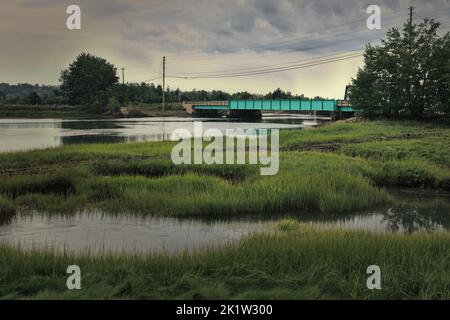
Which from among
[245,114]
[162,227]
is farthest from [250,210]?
[245,114]

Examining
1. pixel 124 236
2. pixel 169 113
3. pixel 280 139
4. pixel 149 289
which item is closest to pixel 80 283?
pixel 149 289

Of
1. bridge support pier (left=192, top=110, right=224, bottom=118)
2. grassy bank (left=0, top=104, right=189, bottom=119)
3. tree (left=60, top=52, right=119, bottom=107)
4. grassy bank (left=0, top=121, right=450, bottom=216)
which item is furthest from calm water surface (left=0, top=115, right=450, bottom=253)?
tree (left=60, top=52, right=119, bottom=107)

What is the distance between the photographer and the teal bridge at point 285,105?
86125mm

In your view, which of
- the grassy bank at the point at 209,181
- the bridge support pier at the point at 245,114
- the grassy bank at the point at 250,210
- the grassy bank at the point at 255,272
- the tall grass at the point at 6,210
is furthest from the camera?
the bridge support pier at the point at 245,114

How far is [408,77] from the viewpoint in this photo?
62656mm

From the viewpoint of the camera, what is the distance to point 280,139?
146 feet

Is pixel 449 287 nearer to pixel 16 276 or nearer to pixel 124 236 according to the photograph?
pixel 16 276

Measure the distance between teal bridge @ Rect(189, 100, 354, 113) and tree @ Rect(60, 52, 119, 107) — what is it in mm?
30552

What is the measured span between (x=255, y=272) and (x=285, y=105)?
92357 mm

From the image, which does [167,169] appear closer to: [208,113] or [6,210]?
[6,210]

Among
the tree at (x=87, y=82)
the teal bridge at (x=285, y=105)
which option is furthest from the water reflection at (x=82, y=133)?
the tree at (x=87, y=82)

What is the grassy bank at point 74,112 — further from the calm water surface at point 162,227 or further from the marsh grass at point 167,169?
the calm water surface at point 162,227

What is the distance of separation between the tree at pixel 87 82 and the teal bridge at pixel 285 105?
30.6 metres

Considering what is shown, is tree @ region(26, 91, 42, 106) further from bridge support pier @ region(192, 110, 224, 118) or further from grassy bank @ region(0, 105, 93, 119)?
A: bridge support pier @ region(192, 110, 224, 118)
